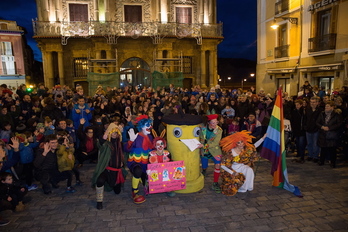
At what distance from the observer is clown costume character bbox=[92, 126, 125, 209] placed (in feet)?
17.3

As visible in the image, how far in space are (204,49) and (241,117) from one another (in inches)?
553

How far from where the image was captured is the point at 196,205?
5.38 meters

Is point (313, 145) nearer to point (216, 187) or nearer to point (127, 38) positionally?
point (216, 187)

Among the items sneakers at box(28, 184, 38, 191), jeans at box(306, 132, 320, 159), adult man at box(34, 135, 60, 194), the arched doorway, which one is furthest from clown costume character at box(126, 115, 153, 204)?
the arched doorway

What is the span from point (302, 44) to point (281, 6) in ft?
11.1

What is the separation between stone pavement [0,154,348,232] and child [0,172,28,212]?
0.19 metres

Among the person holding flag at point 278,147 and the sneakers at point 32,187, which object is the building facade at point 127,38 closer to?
the person holding flag at point 278,147

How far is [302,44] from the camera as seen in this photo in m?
16.7

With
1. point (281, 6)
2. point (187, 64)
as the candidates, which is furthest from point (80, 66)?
point (281, 6)

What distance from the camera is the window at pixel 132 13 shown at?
2184cm

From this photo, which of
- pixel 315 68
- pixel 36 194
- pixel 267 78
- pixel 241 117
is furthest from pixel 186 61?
pixel 36 194

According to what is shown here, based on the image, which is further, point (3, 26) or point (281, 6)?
point (3, 26)

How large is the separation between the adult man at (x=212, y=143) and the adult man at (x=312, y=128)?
11.8ft

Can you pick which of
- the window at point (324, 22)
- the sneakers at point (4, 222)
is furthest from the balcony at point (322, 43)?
the sneakers at point (4, 222)
